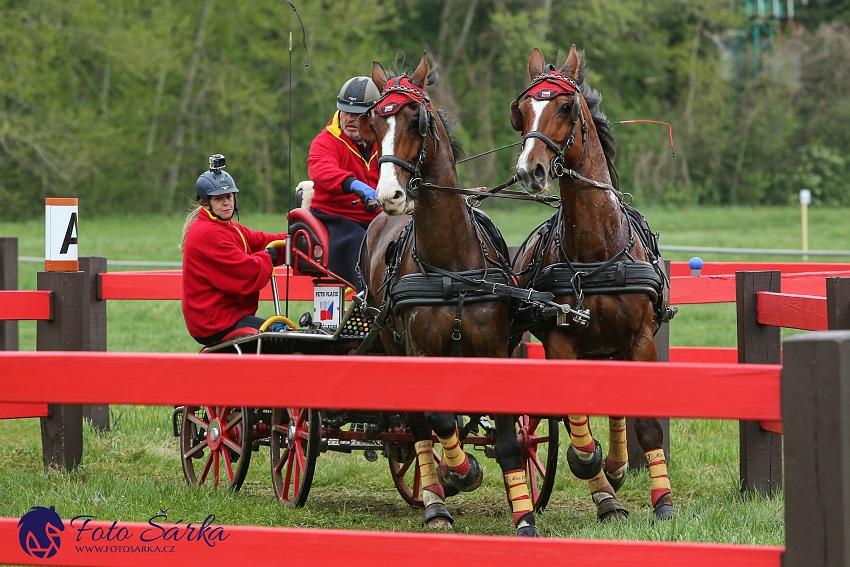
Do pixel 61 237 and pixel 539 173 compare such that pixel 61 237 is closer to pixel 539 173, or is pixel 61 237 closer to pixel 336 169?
pixel 336 169

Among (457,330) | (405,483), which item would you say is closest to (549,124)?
(457,330)

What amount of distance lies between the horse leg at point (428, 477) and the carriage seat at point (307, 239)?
4.11 ft

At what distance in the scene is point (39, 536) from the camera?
3.07 m

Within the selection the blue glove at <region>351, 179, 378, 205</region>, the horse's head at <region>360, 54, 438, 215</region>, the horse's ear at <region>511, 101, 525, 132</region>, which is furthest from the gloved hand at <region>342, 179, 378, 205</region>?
the horse's ear at <region>511, 101, 525, 132</region>

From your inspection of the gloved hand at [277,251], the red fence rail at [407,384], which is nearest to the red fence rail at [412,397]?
the red fence rail at [407,384]

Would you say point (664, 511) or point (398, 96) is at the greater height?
point (398, 96)

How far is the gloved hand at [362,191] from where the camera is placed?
21.1ft

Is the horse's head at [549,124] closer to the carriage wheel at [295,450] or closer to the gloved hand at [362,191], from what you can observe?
the gloved hand at [362,191]

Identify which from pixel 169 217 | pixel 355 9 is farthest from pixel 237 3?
pixel 169 217

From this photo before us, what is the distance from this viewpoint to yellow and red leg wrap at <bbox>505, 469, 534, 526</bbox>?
5312mm

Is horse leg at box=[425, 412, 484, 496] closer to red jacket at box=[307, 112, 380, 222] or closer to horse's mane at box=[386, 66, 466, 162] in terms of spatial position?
horse's mane at box=[386, 66, 466, 162]

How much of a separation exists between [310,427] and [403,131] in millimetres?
1741

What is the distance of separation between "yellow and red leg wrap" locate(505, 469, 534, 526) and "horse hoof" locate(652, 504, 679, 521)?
743mm

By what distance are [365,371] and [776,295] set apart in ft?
12.3
